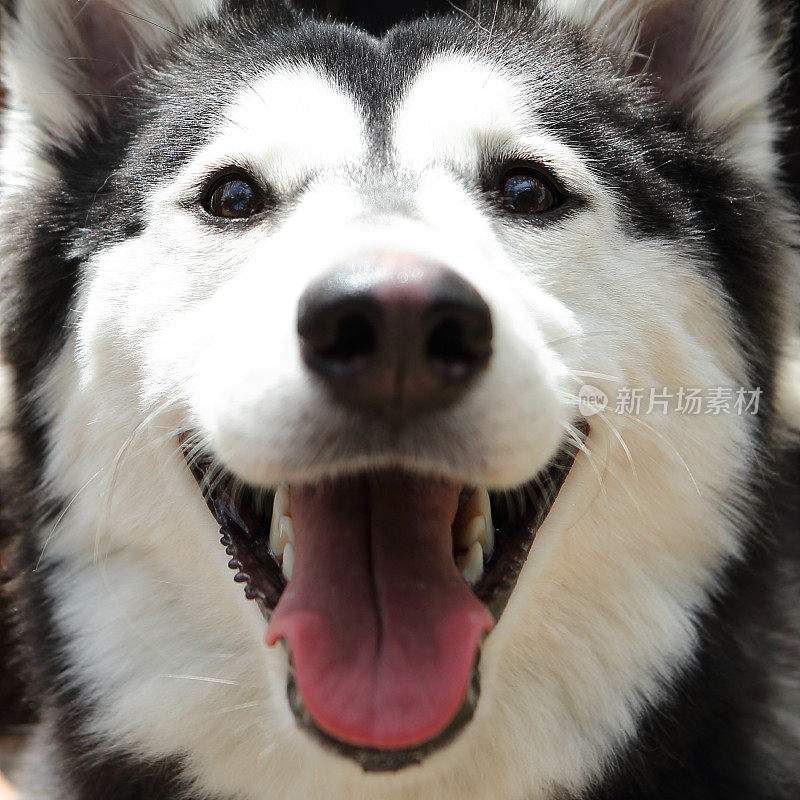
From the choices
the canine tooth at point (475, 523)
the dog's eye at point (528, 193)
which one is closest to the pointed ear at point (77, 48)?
the dog's eye at point (528, 193)

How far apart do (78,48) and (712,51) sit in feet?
5.25

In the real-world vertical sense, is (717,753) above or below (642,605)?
below

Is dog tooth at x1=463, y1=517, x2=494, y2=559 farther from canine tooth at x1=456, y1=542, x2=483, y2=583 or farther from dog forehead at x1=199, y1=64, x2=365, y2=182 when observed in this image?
dog forehead at x1=199, y1=64, x2=365, y2=182

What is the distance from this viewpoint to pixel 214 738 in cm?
202

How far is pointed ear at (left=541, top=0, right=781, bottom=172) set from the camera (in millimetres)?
2318

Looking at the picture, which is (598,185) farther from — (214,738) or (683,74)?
(214,738)

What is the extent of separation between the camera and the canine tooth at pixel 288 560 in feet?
5.92

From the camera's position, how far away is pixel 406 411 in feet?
4.87

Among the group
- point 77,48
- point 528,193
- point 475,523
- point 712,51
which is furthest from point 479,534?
point 77,48

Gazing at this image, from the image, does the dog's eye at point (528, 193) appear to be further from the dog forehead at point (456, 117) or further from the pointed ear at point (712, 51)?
the pointed ear at point (712, 51)

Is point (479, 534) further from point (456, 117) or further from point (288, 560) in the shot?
point (456, 117)

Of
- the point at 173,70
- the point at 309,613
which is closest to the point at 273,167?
the point at 173,70

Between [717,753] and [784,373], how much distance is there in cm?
93

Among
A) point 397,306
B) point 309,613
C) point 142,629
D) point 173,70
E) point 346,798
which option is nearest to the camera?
point 397,306
